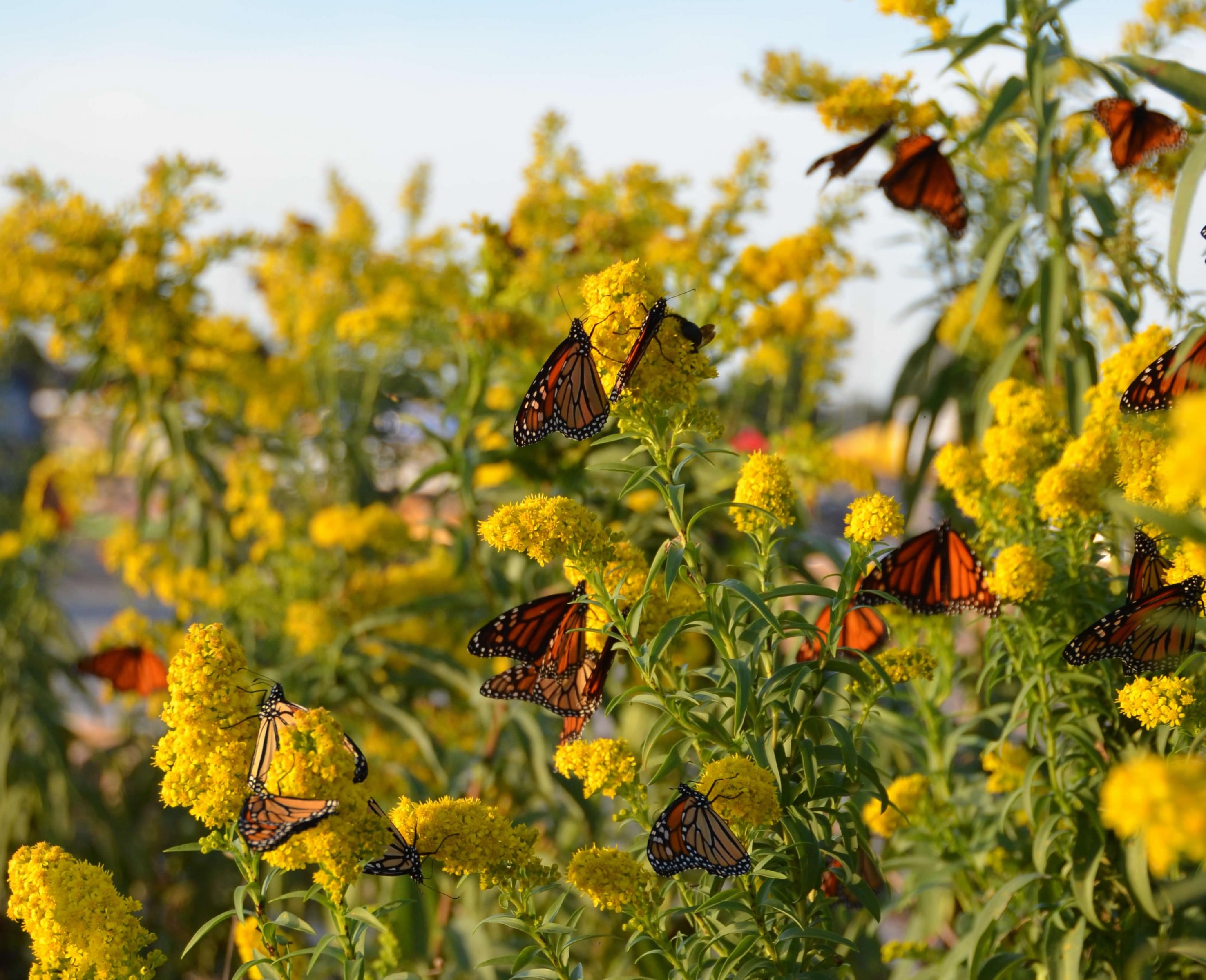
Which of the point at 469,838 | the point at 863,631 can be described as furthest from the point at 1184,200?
the point at 469,838

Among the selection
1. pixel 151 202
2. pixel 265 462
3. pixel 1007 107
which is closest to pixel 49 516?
pixel 265 462

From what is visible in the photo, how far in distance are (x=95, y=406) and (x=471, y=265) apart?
2.31m

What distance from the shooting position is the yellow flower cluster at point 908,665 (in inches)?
70.8

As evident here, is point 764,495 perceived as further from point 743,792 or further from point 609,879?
point 609,879

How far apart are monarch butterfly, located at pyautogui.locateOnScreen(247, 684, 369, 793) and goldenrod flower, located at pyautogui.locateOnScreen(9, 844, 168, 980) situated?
31 centimetres

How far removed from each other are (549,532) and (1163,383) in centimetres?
100

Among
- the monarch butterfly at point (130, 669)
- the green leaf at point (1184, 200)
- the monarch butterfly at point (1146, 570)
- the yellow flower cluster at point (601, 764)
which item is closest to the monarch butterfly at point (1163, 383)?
the monarch butterfly at point (1146, 570)

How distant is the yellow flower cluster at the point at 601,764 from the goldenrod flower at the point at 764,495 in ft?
1.36

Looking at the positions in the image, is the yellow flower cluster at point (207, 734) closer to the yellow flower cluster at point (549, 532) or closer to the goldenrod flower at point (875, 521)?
the yellow flower cluster at point (549, 532)

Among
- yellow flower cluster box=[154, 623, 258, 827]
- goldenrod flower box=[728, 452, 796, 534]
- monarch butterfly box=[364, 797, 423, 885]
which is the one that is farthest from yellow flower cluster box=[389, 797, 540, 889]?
goldenrod flower box=[728, 452, 796, 534]

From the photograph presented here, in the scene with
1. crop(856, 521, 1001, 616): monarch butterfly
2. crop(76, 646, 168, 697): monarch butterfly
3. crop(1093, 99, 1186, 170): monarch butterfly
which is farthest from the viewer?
crop(76, 646, 168, 697): monarch butterfly

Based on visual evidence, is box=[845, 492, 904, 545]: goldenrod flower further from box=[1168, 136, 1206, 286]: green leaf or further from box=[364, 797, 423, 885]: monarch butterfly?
box=[1168, 136, 1206, 286]: green leaf

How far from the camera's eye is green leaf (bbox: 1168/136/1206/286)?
2.06 m

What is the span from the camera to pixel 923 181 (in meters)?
2.87
